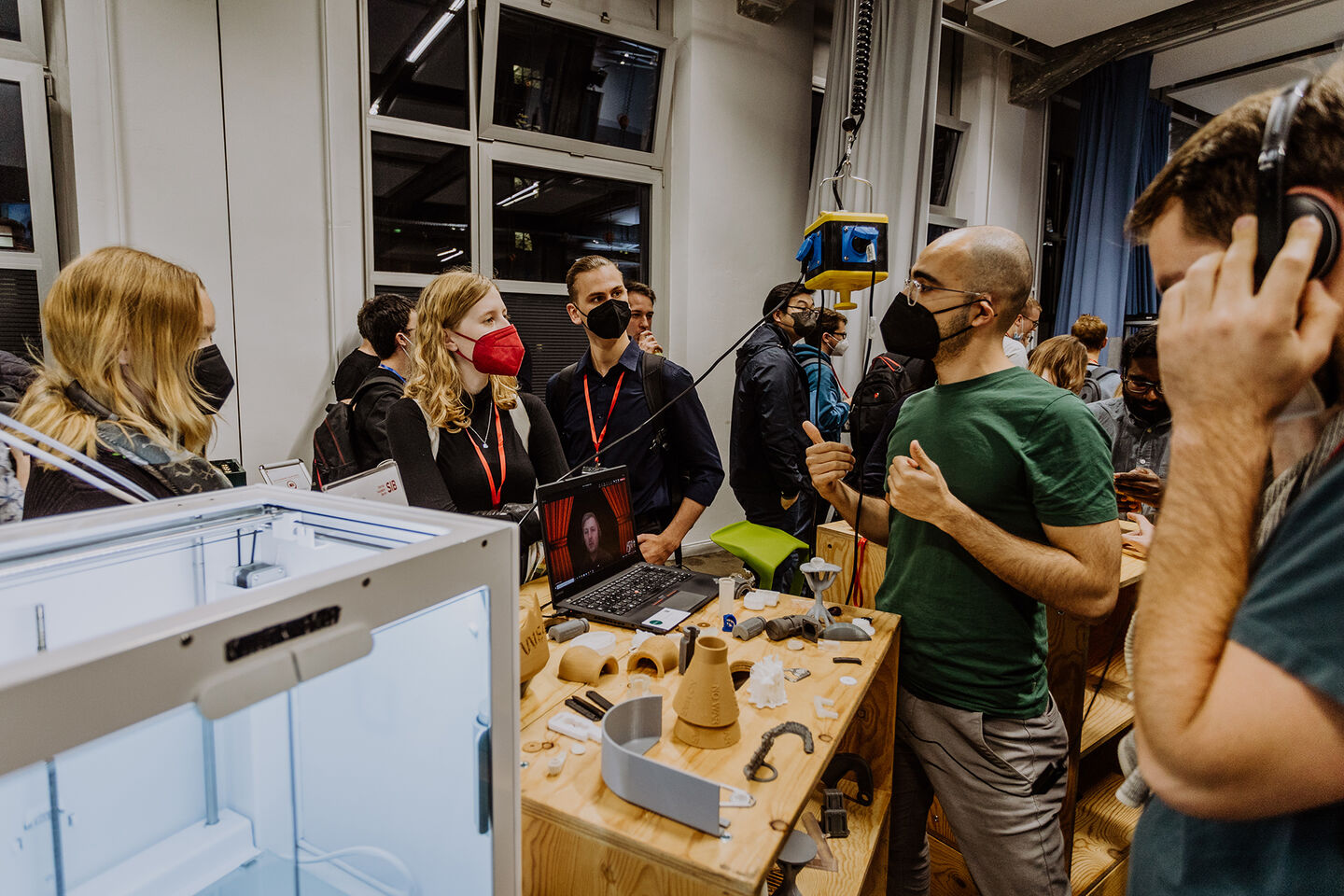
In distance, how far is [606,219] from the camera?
4.18m

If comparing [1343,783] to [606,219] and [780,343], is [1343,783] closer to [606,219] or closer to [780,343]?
[780,343]

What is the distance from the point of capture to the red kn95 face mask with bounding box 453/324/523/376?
183cm

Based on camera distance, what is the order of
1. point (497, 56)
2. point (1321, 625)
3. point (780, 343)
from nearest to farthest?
point (1321, 625)
point (780, 343)
point (497, 56)

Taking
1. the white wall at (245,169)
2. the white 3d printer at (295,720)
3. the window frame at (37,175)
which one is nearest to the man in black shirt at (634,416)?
the white wall at (245,169)

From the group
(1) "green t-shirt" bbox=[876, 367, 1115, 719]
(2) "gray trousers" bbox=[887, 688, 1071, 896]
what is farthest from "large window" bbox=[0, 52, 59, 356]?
(2) "gray trousers" bbox=[887, 688, 1071, 896]

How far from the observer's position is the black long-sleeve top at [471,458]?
1673 mm

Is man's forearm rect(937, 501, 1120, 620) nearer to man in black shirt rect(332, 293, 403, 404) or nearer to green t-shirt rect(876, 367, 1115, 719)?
green t-shirt rect(876, 367, 1115, 719)

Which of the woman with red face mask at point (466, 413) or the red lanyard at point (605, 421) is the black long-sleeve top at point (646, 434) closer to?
the red lanyard at point (605, 421)

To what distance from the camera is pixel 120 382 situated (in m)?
1.25

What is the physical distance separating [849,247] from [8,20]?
313 cm

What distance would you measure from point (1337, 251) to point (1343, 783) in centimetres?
38

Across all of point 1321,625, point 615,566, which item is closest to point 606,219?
point 615,566

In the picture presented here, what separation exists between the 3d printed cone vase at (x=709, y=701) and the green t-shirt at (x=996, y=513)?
597mm

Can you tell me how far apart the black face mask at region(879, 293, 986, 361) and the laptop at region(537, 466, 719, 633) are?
0.71 m
